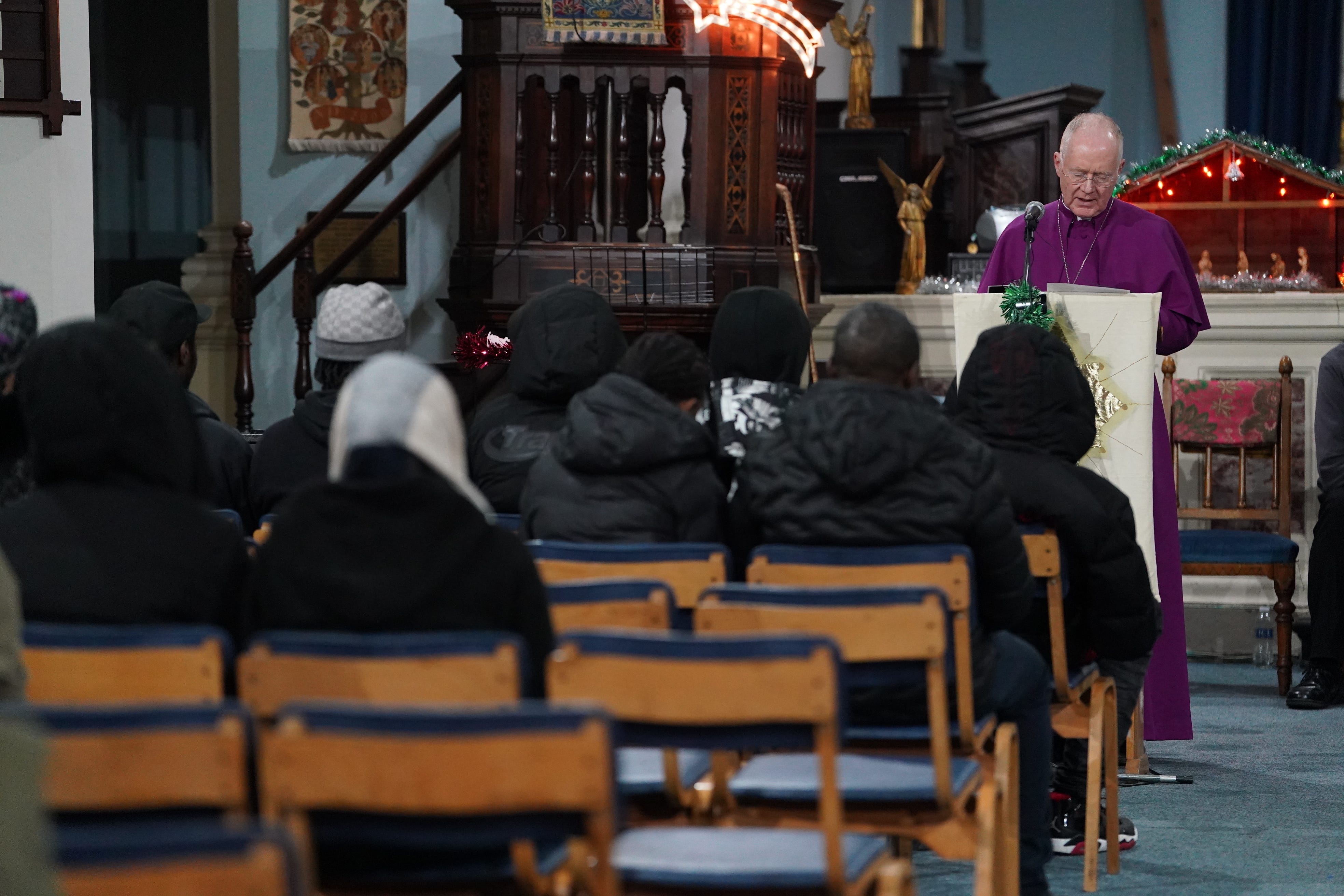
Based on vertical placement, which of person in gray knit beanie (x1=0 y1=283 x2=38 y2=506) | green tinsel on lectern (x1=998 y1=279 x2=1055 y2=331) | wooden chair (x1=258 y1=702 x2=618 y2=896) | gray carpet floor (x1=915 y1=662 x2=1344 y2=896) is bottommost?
gray carpet floor (x1=915 y1=662 x2=1344 y2=896)

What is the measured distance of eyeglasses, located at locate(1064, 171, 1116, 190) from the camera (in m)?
4.80

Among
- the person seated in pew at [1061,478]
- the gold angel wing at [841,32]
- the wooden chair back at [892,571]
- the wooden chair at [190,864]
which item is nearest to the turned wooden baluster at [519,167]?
the gold angel wing at [841,32]

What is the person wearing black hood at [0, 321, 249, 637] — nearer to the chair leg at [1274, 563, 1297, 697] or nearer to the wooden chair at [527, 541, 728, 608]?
Result: the wooden chair at [527, 541, 728, 608]

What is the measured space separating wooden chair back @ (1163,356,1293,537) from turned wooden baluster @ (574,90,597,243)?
2.72 meters

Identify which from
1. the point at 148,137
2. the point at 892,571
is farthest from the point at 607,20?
the point at 892,571

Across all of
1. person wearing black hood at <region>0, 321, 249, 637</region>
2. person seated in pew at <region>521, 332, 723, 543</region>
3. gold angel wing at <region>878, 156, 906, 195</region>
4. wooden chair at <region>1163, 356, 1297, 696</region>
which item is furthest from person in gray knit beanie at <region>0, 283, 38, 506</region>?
gold angel wing at <region>878, 156, 906, 195</region>

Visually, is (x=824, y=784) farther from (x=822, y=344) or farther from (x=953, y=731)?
(x=822, y=344)

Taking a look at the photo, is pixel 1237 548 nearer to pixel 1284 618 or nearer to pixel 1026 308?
pixel 1284 618

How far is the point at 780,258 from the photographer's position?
8.07 meters

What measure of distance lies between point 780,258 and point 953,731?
5157 mm

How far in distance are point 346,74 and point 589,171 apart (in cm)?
207

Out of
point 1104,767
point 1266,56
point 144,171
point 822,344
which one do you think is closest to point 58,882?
point 1104,767

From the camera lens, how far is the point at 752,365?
13.4 ft

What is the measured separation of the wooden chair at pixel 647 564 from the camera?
306 cm
